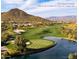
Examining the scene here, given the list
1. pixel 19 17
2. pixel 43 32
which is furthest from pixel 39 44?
pixel 19 17

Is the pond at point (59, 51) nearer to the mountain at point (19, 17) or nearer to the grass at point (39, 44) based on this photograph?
Answer: the grass at point (39, 44)

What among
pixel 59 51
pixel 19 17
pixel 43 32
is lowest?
pixel 59 51

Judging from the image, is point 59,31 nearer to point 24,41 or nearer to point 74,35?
point 74,35

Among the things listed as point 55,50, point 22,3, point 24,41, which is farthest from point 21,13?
point 55,50

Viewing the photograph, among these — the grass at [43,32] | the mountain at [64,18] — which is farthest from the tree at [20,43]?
the mountain at [64,18]

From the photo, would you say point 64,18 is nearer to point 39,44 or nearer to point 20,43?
point 39,44
